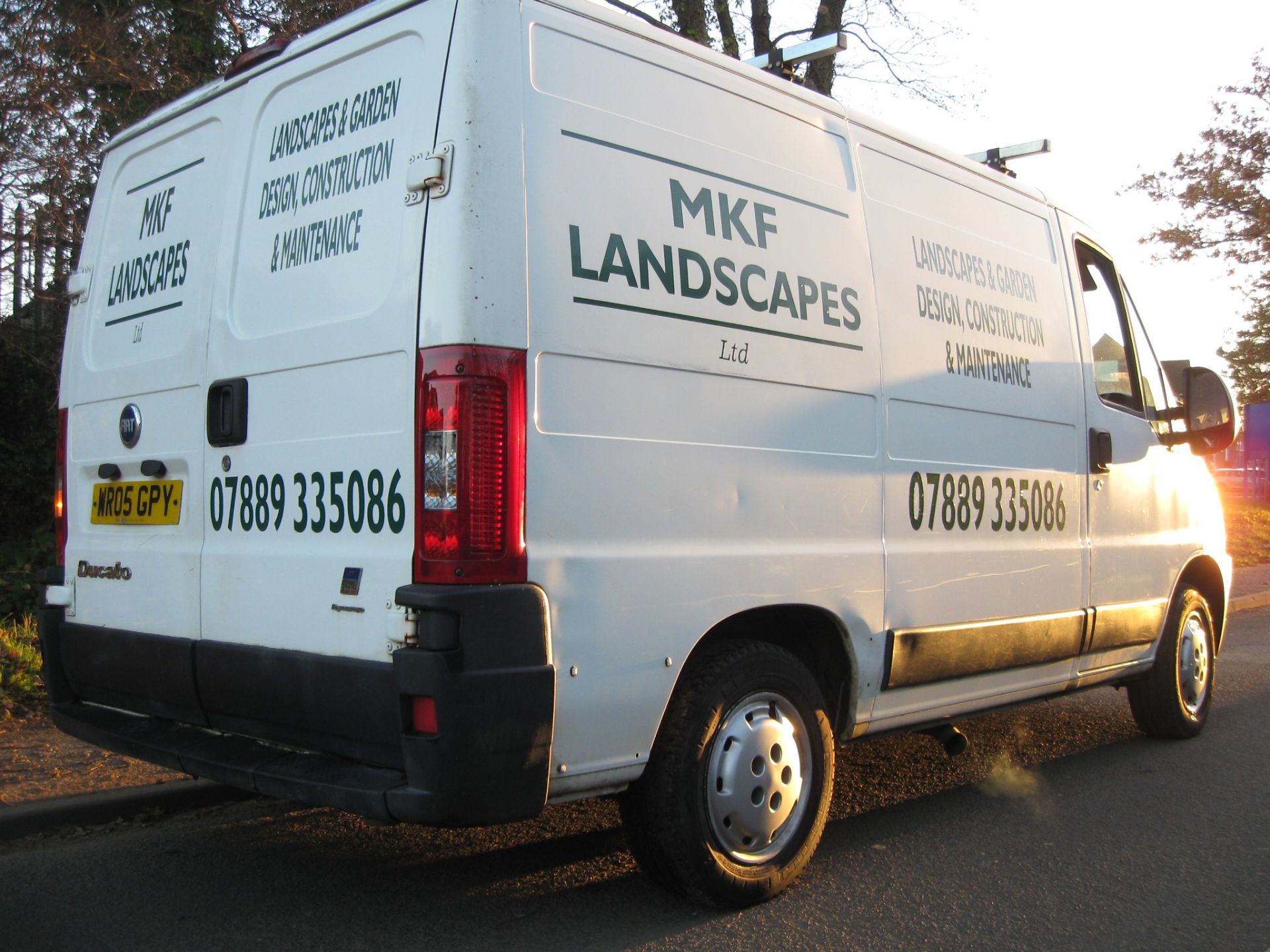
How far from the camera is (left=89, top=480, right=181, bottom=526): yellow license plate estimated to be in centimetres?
366

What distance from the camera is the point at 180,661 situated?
3498mm

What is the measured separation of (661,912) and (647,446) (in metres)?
1.39

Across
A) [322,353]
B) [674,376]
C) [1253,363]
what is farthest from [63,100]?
[1253,363]

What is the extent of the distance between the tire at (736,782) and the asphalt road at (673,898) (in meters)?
0.14

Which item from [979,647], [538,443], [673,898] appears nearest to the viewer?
[538,443]

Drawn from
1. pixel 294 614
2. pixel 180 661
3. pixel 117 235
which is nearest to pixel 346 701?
pixel 294 614

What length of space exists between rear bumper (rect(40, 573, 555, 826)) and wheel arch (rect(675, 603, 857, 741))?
3.04 ft

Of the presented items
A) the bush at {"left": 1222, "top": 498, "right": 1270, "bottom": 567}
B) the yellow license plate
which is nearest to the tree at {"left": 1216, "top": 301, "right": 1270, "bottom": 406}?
the bush at {"left": 1222, "top": 498, "right": 1270, "bottom": 567}

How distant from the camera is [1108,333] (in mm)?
5352

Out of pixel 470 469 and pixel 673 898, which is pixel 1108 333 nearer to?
pixel 673 898

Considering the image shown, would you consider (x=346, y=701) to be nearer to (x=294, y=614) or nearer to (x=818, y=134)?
(x=294, y=614)

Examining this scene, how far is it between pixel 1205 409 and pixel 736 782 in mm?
3355

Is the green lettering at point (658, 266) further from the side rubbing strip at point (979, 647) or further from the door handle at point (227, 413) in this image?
the side rubbing strip at point (979, 647)

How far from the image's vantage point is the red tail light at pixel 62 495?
4109 mm
